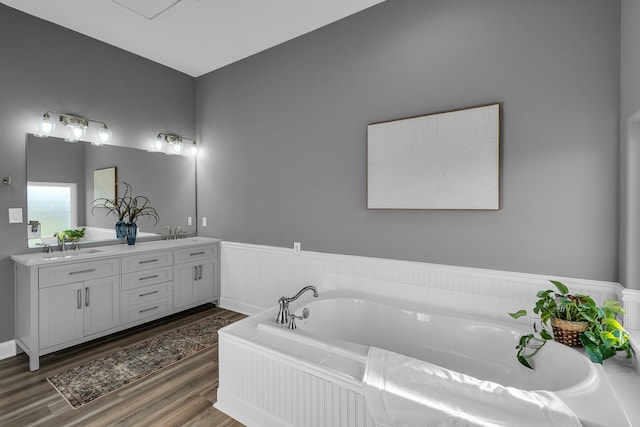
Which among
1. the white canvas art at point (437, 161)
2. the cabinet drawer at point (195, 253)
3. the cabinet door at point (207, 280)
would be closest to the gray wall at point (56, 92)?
the cabinet drawer at point (195, 253)

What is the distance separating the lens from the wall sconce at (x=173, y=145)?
11.9ft

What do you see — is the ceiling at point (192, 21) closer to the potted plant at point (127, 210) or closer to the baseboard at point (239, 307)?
the potted plant at point (127, 210)

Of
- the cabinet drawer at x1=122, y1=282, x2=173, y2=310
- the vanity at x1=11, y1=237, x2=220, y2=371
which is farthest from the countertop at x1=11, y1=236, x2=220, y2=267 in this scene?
the cabinet drawer at x1=122, y1=282, x2=173, y2=310

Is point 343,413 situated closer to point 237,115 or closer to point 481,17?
point 481,17

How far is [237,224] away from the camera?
3.58 metres

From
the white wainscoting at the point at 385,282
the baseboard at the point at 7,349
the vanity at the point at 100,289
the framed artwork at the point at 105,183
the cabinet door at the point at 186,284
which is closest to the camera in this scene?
the white wainscoting at the point at 385,282

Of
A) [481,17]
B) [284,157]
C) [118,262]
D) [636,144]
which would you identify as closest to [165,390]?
[118,262]

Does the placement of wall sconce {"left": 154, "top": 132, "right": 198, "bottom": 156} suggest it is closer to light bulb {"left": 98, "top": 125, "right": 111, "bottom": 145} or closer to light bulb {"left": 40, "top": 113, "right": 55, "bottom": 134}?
light bulb {"left": 98, "top": 125, "right": 111, "bottom": 145}

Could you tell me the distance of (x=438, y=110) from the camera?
232 cm

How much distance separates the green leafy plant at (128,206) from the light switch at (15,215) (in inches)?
21.0

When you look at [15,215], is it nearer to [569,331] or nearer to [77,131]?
[77,131]

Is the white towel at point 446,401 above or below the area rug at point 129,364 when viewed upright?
above

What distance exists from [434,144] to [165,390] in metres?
2.49

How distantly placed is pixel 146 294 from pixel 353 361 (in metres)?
2.37
